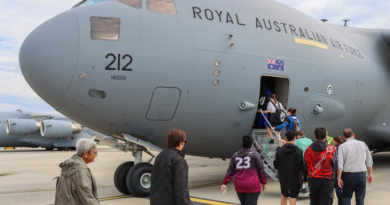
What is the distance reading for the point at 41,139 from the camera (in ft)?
97.2

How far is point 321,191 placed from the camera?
5453 millimetres

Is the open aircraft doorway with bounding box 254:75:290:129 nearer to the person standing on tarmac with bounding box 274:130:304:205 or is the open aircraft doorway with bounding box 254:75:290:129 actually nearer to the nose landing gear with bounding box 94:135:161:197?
the nose landing gear with bounding box 94:135:161:197

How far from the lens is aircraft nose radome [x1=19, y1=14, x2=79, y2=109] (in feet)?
21.5

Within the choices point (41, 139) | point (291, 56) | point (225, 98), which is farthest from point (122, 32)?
point (41, 139)

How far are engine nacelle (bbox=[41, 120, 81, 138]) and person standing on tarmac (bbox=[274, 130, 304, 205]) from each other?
24.0 metres


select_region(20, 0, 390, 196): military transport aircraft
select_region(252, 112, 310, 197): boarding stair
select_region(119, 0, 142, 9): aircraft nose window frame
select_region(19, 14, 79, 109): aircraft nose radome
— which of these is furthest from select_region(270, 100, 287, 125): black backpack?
select_region(19, 14, 79, 109): aircraft nose radome

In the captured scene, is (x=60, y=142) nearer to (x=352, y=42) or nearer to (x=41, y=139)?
(x=41, y=139)

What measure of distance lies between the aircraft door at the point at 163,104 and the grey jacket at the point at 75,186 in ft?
12.0

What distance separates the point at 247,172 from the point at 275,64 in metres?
3.81

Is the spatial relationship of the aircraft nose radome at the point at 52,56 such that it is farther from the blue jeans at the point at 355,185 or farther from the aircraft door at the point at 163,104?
the blue jeans at the point at 355,185

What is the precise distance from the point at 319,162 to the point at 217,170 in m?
7.77

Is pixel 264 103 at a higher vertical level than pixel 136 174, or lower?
higher

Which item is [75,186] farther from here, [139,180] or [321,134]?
[139,180]

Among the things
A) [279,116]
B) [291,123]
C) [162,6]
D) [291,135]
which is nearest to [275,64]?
[279,116]
